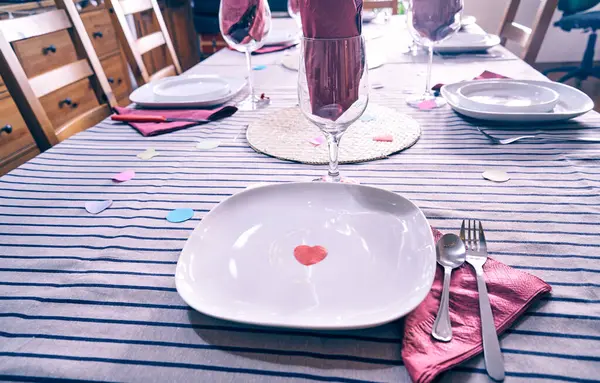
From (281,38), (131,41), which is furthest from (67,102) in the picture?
(281,38)

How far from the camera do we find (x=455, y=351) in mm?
309

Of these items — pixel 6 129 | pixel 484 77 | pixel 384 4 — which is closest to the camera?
pixel 484 77

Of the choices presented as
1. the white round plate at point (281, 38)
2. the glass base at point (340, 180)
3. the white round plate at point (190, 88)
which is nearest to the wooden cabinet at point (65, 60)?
the white round plate at point (281, 38)

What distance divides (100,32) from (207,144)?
92.9 inches

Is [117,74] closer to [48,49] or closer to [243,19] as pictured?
[48,49]

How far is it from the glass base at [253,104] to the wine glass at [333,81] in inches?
15.7

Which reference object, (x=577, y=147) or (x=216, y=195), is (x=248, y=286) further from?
(x=577, y=147)

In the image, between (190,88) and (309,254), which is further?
(190,88)

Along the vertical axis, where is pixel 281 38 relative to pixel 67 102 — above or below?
above

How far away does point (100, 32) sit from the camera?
2.60m

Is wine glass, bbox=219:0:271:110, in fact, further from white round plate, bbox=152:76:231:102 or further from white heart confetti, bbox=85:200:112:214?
white heart confetti, bbox=85:200:112:214

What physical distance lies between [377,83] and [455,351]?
79cm

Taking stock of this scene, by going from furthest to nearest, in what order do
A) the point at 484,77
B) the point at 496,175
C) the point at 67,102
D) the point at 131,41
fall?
the point at 67,102, the point at 131,41, the point at 484,77, the point at 496,175

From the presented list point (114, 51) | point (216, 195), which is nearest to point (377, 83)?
point (216, 195)
